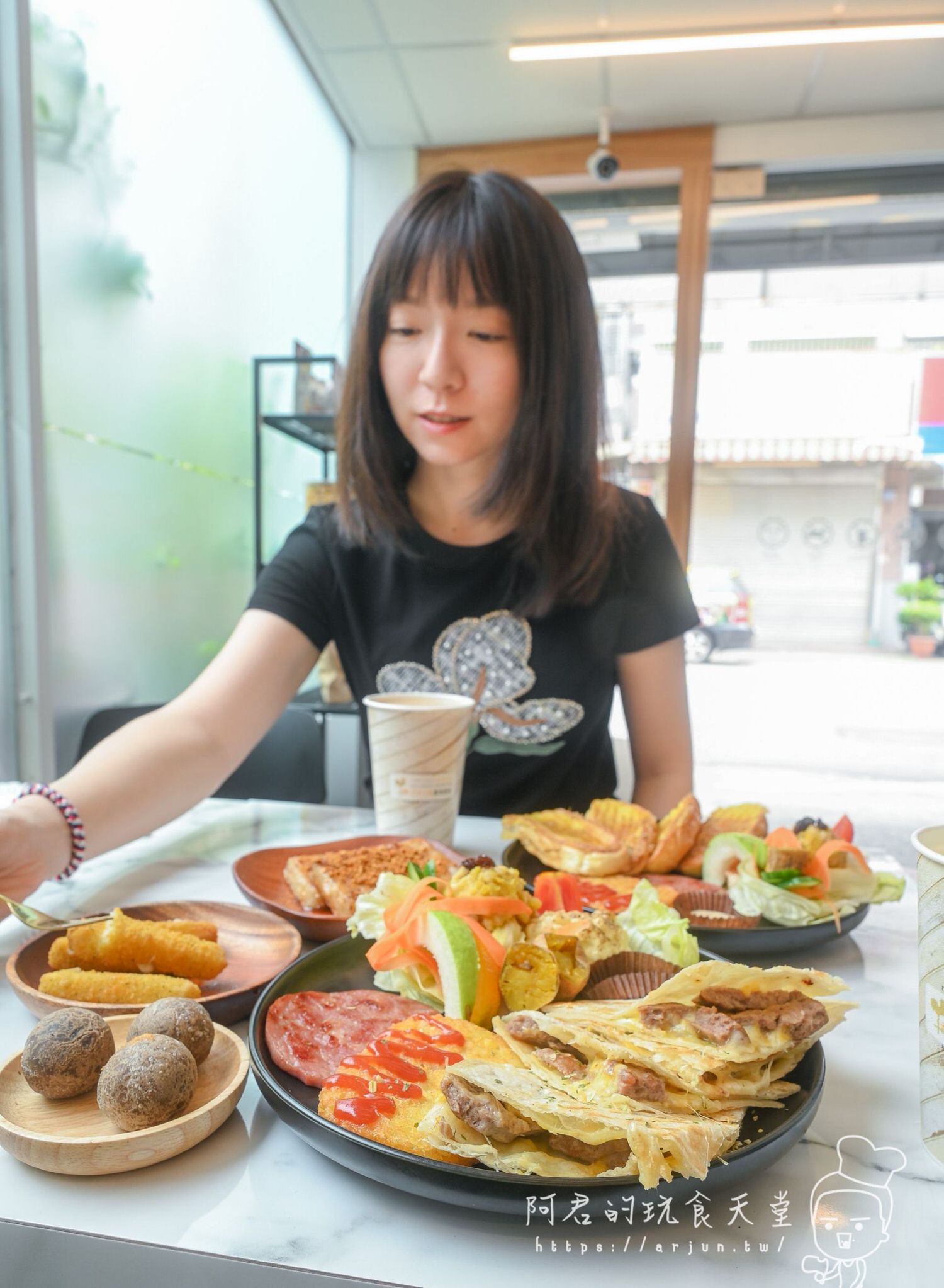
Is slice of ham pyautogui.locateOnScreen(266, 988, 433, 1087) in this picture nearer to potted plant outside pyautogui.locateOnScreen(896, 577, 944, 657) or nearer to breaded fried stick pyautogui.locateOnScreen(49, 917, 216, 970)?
breaded fried stick pyautogui.locateOnScreen(49, 917, 216, 970)

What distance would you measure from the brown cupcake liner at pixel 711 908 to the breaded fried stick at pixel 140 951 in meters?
0.42

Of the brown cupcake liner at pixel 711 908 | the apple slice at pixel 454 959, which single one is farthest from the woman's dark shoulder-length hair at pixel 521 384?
the apple slice at pixel 454 959

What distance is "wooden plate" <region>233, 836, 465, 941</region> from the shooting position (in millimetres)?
800

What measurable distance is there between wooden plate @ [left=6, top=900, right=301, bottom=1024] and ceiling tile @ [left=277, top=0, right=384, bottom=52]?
3.28 m

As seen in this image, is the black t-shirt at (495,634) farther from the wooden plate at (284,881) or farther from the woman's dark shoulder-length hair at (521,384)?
the wooden plate at (284,881)

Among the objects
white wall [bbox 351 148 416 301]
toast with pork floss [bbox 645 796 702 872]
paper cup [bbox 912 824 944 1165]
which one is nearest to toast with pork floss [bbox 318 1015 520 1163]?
paper cup [bbox 912 824 944 1165]

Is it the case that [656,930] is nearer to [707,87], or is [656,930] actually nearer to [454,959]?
[454,959]

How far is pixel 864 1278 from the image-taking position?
0.43m

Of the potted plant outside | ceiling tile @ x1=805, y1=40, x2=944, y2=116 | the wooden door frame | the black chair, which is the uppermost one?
ceiling tile @ x1=805, y1=40, x2=944, y2=116

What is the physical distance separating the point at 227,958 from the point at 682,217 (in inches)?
152

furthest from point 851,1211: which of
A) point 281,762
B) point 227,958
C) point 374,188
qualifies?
point 374,188

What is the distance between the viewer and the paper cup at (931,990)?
1.62 feet

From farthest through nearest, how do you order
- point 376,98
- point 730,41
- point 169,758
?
point 376,98 < point 730,41 < point 169,758

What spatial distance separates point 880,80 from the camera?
3334mm
